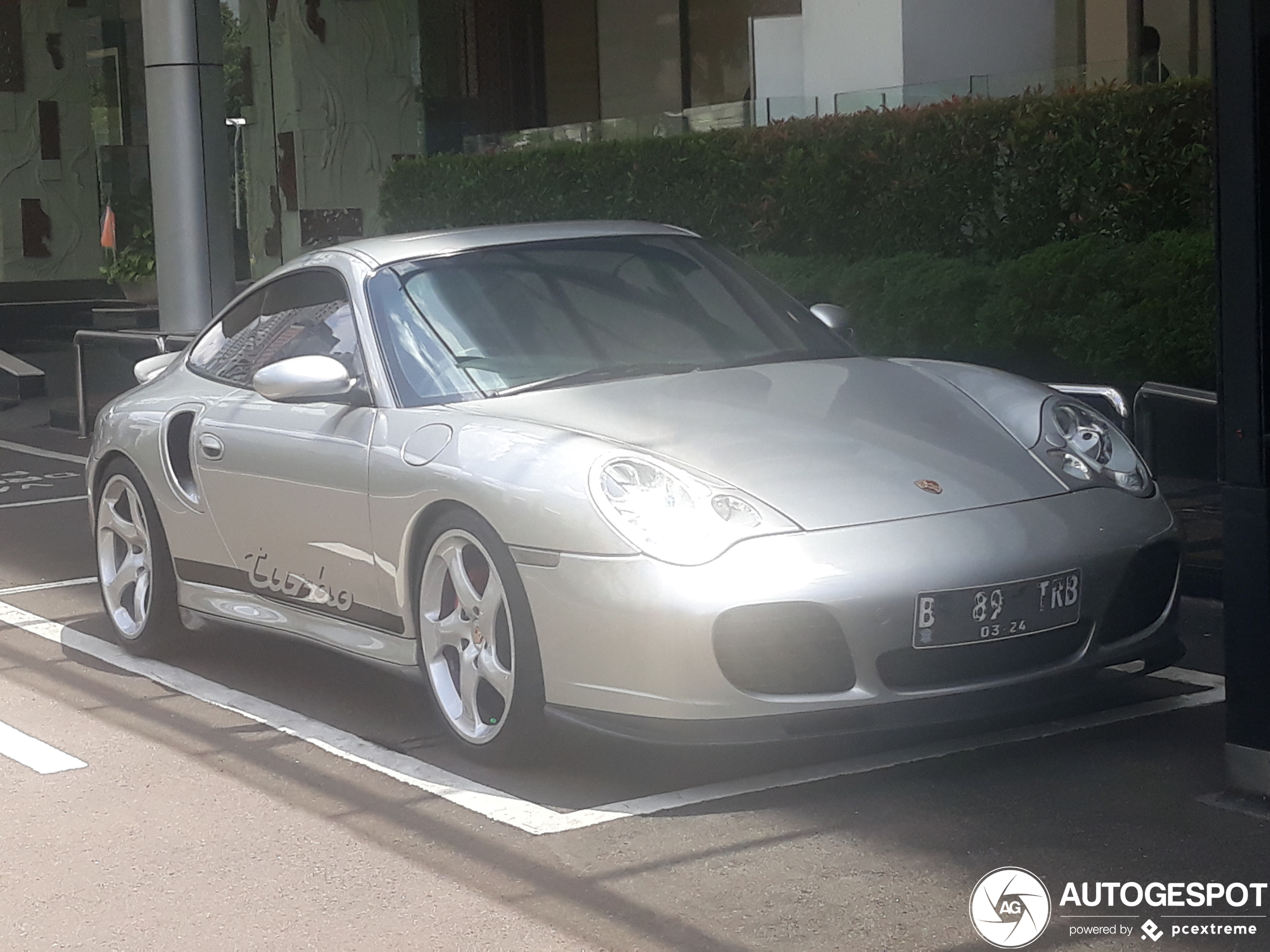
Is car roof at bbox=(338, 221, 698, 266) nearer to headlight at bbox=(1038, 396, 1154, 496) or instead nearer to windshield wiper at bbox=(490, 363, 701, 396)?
windshield wiper at bbox=(490, 363, 701, 396)

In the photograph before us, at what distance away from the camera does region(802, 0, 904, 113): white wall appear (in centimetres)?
1311

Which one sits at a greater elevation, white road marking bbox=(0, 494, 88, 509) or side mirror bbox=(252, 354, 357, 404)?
side mirror bbox=(252, 354, 357, 404)

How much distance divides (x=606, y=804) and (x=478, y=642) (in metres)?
0.61

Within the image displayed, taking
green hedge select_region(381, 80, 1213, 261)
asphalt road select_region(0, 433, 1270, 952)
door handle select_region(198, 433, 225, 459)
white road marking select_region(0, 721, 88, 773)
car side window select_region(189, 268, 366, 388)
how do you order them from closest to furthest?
asphalt road select_region(0, 433, 1270, 952) < white road marking select_region(0, 721, 88, 773) < car side window select_region(189, 268, 366, 388) < door handle select_region(198, 433, 225, 459) < green hedge select_region(381, 80, 1213, 261)

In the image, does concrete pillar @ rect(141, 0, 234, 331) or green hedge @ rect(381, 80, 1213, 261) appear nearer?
green hedge @ rect(381, 80, 1213, 261)

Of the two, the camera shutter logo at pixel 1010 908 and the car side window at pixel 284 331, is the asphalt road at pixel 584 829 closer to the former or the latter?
the camera shutter logo at pixel 1010 908

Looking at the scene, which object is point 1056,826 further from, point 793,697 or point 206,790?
point 206,790

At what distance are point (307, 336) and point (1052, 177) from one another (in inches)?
230

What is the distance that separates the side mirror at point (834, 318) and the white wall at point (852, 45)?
6.75m

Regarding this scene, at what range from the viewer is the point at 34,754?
544 cm

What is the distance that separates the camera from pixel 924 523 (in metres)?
4.58

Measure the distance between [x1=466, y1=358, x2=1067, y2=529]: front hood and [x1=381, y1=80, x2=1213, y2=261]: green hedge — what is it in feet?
17.6

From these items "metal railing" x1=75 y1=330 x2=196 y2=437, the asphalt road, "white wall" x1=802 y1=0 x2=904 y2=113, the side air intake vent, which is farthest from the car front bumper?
"metal railing" x1=75 y1=330 x2=196 y2=437

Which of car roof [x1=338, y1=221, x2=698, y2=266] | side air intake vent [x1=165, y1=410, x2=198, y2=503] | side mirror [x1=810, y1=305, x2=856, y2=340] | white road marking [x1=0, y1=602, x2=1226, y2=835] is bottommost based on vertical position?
white road marking [x1=0, y1=602, x2=1226, y2=835]
